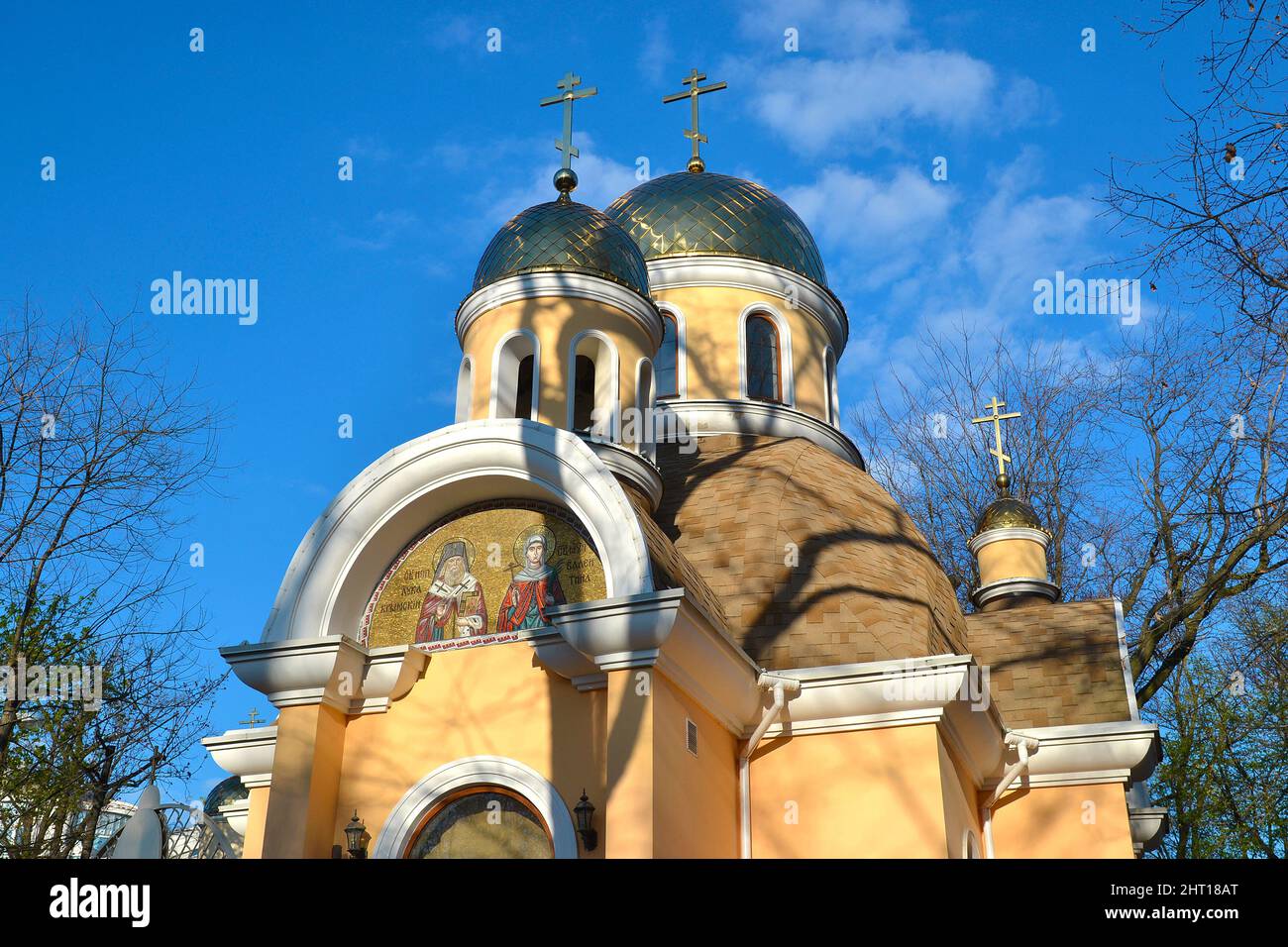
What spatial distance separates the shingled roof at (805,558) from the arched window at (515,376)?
1593 mm

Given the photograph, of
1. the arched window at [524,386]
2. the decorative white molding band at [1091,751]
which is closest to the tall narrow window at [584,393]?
the arched window at [524,386]

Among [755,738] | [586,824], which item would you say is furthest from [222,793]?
[586,824]

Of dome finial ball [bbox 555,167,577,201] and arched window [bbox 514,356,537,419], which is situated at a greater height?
dome finial ball [bbox 555,167,577,201]

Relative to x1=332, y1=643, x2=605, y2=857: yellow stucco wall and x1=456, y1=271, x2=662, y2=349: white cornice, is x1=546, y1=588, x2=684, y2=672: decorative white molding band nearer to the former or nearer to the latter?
x1=332, y1=643, x2=605, y2=857: yellow stucco wall

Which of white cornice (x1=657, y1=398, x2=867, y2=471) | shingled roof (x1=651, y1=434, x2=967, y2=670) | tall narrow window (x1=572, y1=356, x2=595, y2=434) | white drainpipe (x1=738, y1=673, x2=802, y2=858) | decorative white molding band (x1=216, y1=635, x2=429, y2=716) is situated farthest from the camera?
white cornice (x1=657, y1=398, x2=867, y2=471)

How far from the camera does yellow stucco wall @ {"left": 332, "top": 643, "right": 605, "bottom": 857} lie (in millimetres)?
8680

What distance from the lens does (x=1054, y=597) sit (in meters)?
15.6

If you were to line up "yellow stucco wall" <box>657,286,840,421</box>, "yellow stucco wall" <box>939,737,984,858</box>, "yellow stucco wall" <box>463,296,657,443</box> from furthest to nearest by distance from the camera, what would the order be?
"yellow stucco wall" <box>657,286,840,421</box> < "yellow stucco wall" <box>463,296,657,443</box> < "yellow stucco wall" <box>939,737,984,858</box>

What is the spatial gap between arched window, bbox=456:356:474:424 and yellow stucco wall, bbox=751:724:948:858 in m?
4.38

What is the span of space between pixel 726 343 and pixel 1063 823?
6407 millimetres

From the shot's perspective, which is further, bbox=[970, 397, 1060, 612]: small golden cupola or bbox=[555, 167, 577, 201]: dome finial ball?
bbox=[970, 397, 1060, 612]: small golden cupola

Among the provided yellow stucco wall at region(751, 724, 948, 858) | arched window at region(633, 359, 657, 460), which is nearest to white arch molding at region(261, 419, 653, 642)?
arched window at region(633, 359, 657, 460)

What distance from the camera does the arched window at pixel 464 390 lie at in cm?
1225

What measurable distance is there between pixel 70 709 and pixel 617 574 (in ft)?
22.0
